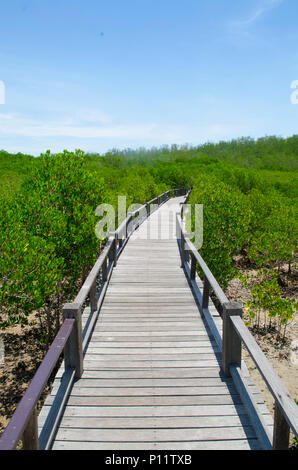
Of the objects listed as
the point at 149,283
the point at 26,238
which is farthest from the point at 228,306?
the point at 26,238

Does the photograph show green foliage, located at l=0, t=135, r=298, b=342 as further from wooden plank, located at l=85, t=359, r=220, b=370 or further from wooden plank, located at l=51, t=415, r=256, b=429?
wooden plank, located at l=51, t=415, r=256, b=429

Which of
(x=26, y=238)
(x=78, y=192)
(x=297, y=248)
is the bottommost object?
(x=297, y=248)

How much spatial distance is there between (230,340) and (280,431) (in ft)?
4.30

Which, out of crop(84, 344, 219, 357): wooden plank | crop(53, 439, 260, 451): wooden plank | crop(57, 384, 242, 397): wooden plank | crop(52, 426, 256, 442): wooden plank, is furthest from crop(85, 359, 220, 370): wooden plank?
crop(53, 439, 260, 451): wooden plank

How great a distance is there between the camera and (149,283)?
7465 millimetres

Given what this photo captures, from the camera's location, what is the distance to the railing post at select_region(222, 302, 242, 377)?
374cm

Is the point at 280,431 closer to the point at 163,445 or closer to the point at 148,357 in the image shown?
the point at 163,445

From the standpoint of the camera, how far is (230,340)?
3.83m

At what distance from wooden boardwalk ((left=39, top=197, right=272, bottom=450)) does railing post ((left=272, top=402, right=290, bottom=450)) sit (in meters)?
0.41

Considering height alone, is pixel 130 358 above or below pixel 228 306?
below

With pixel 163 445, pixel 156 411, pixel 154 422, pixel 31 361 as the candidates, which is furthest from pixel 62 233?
pixel 163 445

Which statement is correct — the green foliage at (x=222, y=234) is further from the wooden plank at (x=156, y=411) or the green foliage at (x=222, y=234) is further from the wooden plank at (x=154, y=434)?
the wooden plank at (x=154, y=434)
